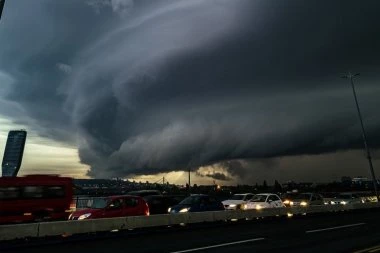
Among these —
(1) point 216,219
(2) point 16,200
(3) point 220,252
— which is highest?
(2) point 16,200

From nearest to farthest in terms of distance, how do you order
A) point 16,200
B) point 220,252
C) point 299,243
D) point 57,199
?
point 220,252 → point 299,243 → point 16,200 → point 57,199

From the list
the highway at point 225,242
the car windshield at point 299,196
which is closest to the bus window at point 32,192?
the highway at point 225,242

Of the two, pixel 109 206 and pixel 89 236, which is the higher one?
pixel 109 206

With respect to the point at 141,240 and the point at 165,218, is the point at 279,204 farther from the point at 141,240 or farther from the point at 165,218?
the point at 141,240

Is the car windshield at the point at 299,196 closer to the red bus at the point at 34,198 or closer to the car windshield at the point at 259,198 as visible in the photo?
the car windshield at the point at 259,198

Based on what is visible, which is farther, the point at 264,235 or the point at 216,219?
the point at 216,219

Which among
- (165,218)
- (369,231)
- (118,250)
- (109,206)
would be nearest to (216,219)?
(165,218)

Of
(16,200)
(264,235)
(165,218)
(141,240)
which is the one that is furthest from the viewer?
(16,200)
